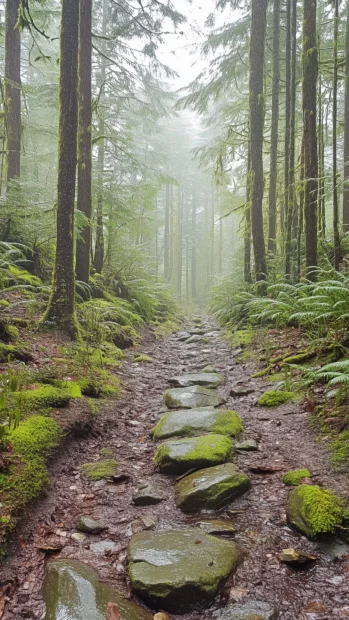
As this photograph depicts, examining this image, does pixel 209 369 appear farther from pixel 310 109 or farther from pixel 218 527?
pixel 310 109

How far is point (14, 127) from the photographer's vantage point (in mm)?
11188

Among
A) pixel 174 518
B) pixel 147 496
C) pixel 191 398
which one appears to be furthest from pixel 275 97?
pixel 174 518

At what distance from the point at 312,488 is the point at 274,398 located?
2342mm

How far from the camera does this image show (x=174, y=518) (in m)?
3.03

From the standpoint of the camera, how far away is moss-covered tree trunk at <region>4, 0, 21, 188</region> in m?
10.8

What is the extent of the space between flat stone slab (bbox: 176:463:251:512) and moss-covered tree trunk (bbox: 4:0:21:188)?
33.5ft

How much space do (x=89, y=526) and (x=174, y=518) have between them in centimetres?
67

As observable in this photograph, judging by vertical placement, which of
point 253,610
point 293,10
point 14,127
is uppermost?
point 293,10

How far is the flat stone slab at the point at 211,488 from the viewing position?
3.12m

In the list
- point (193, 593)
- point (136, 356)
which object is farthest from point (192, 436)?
point (136, 356)

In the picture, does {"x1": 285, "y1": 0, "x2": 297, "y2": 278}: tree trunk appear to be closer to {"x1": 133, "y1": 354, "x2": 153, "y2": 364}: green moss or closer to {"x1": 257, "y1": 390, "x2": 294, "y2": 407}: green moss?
{"x1": 133, "y1": 354, "x2": 153, "y2": 364}: green moss

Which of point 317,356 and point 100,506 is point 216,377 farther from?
point 100,506

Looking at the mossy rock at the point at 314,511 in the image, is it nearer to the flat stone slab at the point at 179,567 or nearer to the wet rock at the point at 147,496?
the flat stone slab at the point at 179,567

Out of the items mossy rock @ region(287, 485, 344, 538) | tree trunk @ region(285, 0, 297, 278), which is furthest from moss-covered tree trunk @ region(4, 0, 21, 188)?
mossy rock @ region(287, 485, 344, 538)
